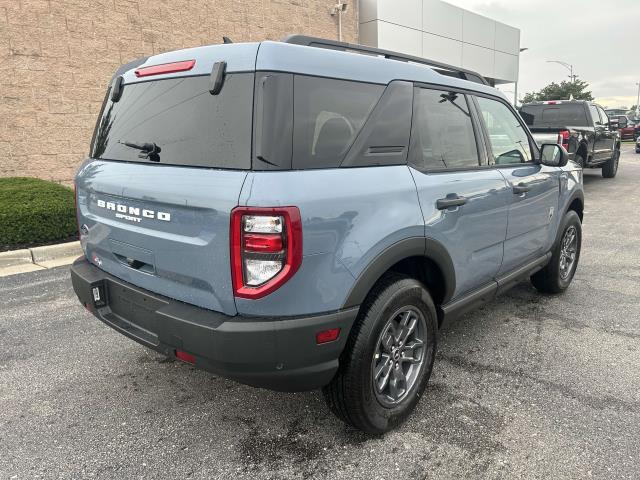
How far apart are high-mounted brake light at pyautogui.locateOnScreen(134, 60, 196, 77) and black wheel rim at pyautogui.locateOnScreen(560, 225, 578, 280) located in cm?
365

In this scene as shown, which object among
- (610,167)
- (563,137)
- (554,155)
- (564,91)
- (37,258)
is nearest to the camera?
(554,155)

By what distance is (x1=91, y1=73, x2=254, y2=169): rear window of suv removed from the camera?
214 centimetres

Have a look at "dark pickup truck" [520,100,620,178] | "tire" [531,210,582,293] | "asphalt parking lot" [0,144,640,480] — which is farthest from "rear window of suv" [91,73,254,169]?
"dark pickup truck" [520,100,620,178]

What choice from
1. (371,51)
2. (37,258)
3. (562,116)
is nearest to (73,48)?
(37,258)

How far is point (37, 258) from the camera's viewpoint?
20.8ft

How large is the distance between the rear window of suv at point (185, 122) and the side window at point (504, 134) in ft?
6.40

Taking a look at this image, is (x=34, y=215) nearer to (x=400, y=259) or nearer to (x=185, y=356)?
(x=185, y=356)

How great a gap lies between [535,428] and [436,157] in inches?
62.0

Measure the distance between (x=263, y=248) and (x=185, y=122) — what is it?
2.66ft

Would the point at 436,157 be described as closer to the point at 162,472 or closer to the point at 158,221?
the point at 158,221

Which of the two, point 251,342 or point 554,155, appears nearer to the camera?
point 251,342

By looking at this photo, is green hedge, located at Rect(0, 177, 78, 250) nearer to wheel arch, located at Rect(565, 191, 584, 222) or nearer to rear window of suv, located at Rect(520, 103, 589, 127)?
wheel arch, located at Rect(565, 191, 584, 222)

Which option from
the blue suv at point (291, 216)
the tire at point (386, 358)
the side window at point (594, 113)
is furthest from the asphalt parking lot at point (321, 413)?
the side window at point (594, 113)

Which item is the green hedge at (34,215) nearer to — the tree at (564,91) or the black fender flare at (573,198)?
the black fender flare at (573,198)
